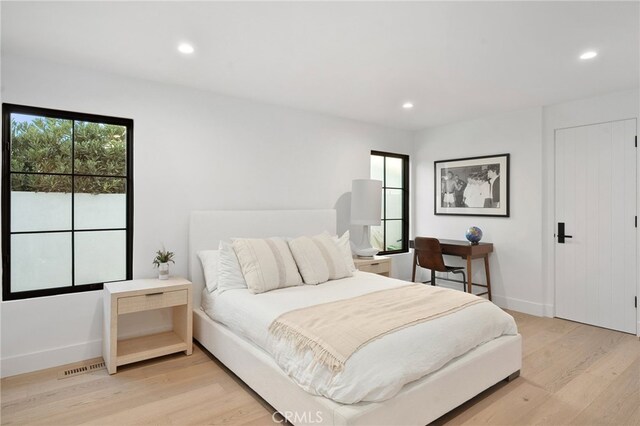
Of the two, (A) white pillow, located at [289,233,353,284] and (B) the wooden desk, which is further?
(B) the wooden desk

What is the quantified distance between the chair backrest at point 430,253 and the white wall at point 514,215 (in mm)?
700

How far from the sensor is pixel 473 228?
4461 mm

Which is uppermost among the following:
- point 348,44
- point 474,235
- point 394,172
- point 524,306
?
point 348,44

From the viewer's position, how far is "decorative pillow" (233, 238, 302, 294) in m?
2.90

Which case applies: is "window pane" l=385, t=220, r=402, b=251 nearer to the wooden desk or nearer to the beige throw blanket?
the wooden desk

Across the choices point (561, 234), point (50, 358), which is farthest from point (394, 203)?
point (50, 358)

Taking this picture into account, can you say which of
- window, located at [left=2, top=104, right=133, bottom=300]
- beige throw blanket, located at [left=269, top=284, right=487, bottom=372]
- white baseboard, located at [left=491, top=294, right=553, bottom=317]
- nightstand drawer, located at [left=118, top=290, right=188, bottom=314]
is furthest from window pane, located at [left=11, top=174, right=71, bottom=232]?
white baseboard, located at [left=491, top=294, right=553, bottom=317]

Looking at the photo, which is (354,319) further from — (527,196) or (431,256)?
(527,196)

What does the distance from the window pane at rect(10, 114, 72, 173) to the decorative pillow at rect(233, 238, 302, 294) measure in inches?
60.4

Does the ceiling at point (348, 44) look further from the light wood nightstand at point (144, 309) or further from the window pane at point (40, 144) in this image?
the light wood nightstand at point (144, 309)

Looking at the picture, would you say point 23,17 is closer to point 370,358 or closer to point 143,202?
point 143,202

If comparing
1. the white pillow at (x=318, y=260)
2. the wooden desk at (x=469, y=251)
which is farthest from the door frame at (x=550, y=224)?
the white pillow at (x=318, y=260)

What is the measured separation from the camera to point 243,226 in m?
3.63

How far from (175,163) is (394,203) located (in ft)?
10.3
